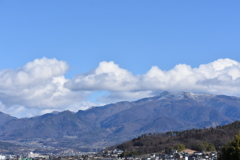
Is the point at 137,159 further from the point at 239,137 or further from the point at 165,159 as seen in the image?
the point at 239,137

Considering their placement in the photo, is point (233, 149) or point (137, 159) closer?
point (233, 149)

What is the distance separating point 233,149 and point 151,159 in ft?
303

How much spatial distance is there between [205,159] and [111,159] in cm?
3710

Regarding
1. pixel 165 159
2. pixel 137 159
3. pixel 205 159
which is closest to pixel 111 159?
pixel 137 159

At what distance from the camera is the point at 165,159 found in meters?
181

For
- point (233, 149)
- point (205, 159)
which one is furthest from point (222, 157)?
point (205, 159)

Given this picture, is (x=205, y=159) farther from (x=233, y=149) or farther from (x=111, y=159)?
(x=233, y=149)

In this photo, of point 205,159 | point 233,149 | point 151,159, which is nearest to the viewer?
point 233,149

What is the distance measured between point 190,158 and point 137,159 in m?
19.6

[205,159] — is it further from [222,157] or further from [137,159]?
[222,157]

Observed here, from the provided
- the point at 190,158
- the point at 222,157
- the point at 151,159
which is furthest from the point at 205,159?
the point at 222,157

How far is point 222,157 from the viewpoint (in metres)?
99.4

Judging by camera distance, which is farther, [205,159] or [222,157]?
[205,159]

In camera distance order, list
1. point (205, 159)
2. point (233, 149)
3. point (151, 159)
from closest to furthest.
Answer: point (233, 149), point (205, 159), point (151, 159)
